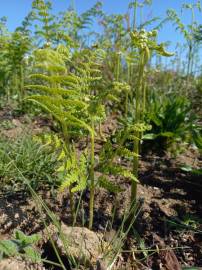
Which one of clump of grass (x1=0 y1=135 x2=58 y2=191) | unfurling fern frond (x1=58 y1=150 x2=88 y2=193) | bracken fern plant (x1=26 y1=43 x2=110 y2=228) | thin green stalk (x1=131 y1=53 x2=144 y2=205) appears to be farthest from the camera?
clump of grass (x1=0 y1=135 x2=58 y2=191)

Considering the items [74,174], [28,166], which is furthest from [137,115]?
[28,166]

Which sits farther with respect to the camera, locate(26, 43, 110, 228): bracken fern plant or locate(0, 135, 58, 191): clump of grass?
locate(0, 135, 58, 191): clump of grass

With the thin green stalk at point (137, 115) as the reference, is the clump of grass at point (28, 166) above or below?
below

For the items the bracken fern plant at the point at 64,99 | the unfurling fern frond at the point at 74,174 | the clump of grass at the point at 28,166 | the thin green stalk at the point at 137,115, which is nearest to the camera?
the bracken fern plant at the point at 64,99

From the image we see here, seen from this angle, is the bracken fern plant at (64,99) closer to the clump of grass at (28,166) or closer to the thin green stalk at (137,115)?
the thin green stalk at (137,115)

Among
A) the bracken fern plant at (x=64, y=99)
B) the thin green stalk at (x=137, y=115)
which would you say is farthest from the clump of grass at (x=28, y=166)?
the thin green stalk at (x=137, y=115)

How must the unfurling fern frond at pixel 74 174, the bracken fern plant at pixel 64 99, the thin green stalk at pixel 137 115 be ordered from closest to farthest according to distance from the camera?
the bracken fern plant at pixel 64 99 < the unfurling fern frond at pixel 74 174 < the thin green stalk at pixel 137 115

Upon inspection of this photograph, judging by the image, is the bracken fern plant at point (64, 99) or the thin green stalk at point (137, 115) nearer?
the bracken fern plant at point (64, 99)

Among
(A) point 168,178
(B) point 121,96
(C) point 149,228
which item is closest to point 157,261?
(C) point 149,228

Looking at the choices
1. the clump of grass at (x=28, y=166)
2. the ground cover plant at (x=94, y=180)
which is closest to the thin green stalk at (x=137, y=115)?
the ground cover plant at (x=94, y=180)

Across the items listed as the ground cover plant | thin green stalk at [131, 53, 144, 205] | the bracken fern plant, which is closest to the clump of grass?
the ground cover plant

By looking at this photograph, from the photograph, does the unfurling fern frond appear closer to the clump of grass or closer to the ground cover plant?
the ground cover plant

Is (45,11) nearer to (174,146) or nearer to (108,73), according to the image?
(174,146)

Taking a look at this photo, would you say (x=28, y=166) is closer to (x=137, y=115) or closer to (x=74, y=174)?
(x=74, y=174)
